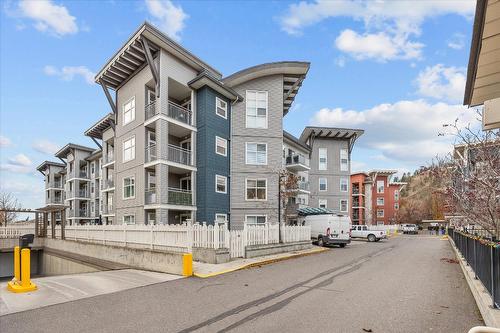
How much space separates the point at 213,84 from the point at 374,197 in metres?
62.4

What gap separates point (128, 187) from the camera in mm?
25156

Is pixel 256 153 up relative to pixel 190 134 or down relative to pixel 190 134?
down

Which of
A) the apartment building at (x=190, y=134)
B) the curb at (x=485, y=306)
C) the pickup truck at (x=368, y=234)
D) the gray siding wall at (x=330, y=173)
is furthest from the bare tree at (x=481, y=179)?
the gray siding wall at (x=330, y=173)

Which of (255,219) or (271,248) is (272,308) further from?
(255,219)

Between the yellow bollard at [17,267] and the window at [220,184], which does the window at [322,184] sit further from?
the yellow bollard at [17,267]

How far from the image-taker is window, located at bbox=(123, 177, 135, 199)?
2449 centimetres

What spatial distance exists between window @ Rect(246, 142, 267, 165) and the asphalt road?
1621 cm

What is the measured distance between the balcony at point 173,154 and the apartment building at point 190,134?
7 cm

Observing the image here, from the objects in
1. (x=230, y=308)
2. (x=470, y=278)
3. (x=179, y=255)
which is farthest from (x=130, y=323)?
(x=470, y=278)

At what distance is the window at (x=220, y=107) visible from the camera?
25606 millimetres

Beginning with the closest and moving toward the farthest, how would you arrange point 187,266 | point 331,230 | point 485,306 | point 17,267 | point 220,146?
point 485,306 < point 17,267 < point 187,266 < point 220,146 < point 331,230

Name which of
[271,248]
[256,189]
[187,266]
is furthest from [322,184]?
[187,266]

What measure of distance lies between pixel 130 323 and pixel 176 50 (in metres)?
19.8

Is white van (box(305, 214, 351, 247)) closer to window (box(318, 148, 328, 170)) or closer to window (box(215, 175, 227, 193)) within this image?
window (box(215, 175, 227, 193))
